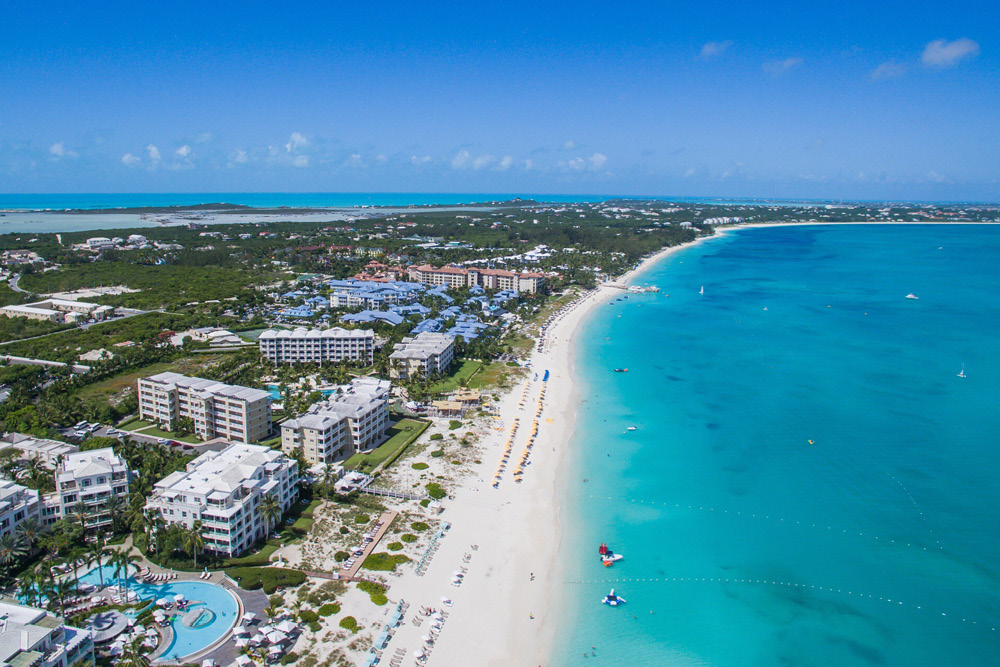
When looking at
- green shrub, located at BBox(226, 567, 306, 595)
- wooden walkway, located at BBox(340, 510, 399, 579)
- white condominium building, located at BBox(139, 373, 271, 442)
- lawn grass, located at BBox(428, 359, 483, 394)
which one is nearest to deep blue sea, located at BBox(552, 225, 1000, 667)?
wooden walkway, located at BBox(340, 510, 399, 579)

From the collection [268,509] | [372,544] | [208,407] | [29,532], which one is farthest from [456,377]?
[29,532]

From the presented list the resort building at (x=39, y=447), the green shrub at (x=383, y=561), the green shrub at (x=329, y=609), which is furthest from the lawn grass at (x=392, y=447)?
the resort building at (x=39, y=447)

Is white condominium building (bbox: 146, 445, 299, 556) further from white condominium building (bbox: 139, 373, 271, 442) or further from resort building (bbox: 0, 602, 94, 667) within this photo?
white condominium building (bbox: 139, 373, 271, 442)

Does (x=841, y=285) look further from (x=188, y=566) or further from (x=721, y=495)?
(x=188, y=566)

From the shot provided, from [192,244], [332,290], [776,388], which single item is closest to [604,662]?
[776,388]

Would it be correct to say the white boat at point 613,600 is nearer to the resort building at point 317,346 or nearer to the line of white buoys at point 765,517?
the line of white buoys at point 765,517

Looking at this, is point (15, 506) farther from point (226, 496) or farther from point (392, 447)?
point (392, 447)
